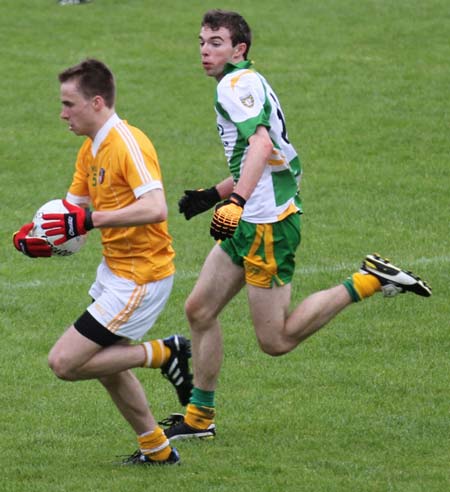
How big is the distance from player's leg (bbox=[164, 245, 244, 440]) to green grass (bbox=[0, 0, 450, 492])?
0.18 meters

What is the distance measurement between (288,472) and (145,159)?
1.75 m

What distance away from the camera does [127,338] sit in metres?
6.79

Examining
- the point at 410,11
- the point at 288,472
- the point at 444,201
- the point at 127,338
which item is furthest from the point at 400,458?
the point at 410,11

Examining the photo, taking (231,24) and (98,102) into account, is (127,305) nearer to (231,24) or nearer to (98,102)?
(98,102)

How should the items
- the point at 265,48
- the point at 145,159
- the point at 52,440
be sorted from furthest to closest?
the point at 265,48 < the point at 52,440 < the point at 145,159

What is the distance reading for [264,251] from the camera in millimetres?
7539

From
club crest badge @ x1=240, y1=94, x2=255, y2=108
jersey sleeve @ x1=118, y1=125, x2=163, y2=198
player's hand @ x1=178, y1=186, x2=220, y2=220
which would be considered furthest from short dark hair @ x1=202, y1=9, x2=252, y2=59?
jersey sleeve @ x1=118, y1=125, x2=163, y2=198

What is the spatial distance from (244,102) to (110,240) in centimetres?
113

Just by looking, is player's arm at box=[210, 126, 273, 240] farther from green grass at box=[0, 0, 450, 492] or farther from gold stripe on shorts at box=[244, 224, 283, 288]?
green grass at box=[0, 0, 450, 492]

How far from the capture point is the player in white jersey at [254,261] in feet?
24.6

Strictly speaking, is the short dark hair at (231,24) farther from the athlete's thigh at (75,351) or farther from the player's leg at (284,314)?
the athlete's thigh at (75,351)

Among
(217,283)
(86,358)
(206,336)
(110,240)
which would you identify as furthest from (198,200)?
(86,358)

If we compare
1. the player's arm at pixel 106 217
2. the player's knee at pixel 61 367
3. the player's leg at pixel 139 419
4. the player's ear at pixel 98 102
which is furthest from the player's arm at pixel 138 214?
the player's leg at pixel 139 419

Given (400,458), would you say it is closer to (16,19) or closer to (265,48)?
(265,48)
